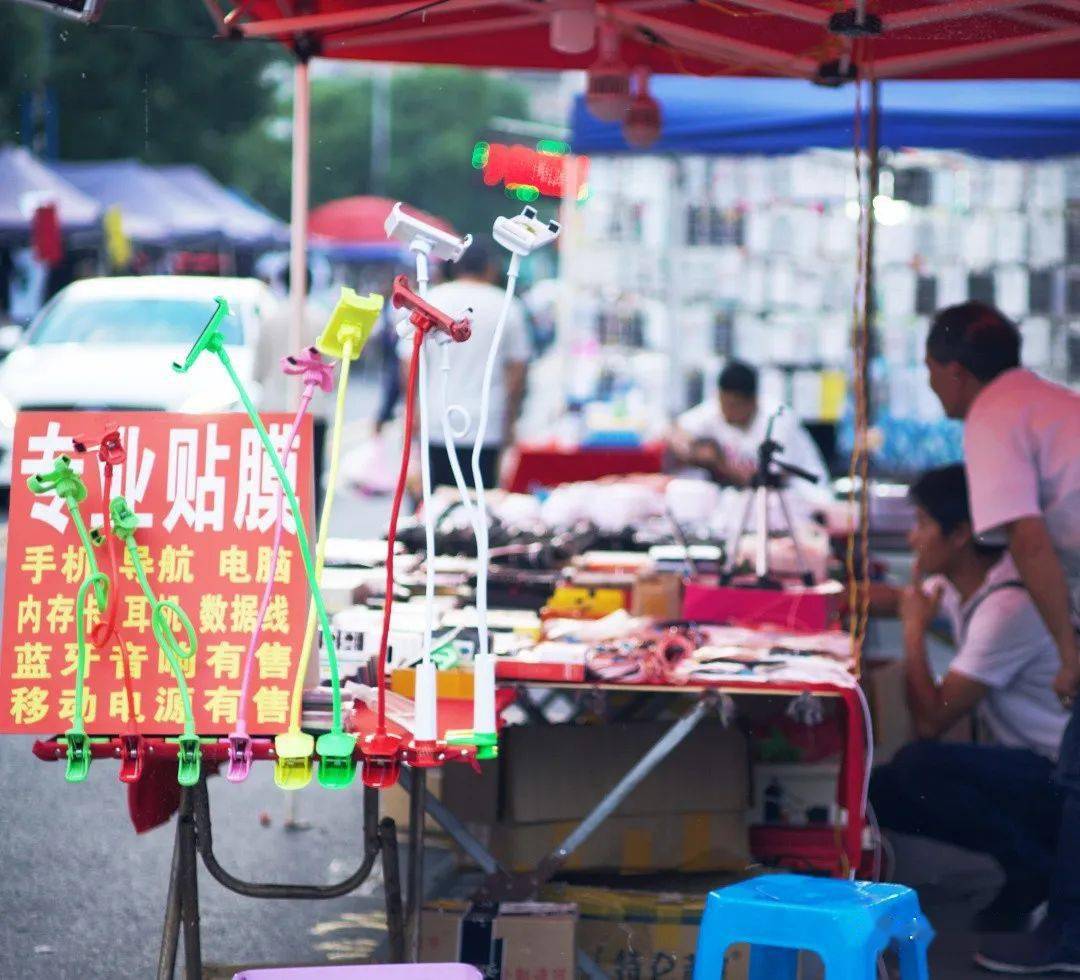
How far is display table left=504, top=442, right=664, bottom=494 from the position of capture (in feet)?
29.8

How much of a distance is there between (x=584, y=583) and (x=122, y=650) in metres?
2.35

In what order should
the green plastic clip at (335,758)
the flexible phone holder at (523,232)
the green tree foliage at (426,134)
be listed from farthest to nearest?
the green tree foliage at (426,134)
the flexible phone holder at (523,232)
the green plastic clip at (335,758)

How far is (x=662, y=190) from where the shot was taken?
496 inches

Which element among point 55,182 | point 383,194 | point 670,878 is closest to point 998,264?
point 670,878

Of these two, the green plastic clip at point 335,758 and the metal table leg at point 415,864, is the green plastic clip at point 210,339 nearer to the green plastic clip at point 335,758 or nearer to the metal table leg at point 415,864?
the green plastic clip at point 335,758

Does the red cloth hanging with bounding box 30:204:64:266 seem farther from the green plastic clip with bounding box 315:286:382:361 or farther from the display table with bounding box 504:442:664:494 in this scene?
the green plastic clip with bounding box 315:286:382:361

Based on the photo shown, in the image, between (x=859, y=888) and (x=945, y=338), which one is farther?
(x=945, y=338)

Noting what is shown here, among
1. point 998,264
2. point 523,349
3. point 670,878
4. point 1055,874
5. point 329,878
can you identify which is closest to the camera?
point 1055,874

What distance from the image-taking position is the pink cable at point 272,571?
3.47 m

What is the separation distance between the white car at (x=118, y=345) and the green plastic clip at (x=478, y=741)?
8.80 m

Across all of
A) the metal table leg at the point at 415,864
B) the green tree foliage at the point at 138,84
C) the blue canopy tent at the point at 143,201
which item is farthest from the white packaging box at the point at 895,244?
the blue canopy tent at the point at 143,201

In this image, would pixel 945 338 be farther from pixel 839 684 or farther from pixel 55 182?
pixel 55 182

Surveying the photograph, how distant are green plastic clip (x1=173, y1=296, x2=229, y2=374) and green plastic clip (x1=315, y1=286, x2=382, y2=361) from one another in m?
0.20

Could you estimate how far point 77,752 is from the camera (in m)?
3.44
